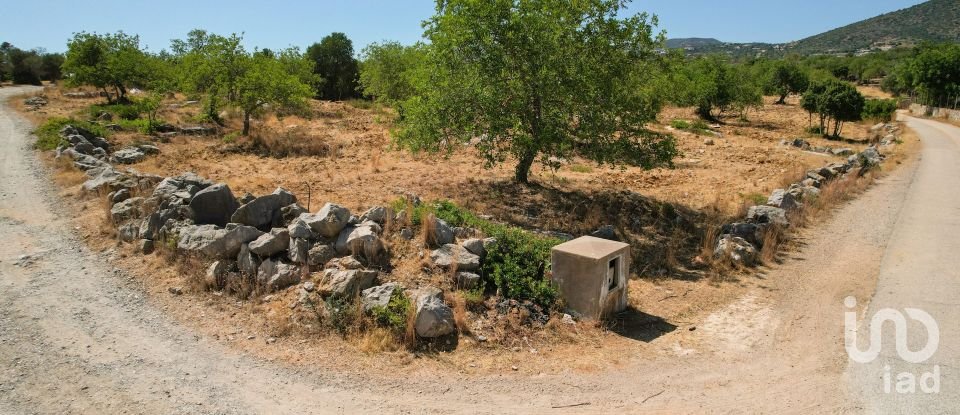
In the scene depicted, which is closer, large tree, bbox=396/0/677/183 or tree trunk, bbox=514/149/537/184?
large tree, bbox=396/0/677/183

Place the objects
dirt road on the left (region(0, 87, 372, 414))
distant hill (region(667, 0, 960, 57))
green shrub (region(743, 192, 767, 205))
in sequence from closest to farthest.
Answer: dirt road on the left (region(0, 87, 372, 414)) → green shrub (region(743, 192, 767, 205)) → distant hill (region(667, 0, 960, 57))

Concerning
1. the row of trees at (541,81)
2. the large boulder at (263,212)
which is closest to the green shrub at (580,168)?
the row of trees at (541,81)

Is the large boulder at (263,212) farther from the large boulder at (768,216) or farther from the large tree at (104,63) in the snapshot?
the large tree at (104,63)

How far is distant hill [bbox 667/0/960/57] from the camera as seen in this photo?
13450 cm

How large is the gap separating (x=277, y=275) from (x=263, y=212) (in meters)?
1.81

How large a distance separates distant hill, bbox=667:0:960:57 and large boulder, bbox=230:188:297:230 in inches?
4994

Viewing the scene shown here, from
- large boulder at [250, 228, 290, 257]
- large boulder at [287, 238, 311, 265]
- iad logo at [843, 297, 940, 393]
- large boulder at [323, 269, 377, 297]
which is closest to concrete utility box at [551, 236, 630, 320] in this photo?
large boulder at [323, 269, 377, 297]

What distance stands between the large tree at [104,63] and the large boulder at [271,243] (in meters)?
25.9

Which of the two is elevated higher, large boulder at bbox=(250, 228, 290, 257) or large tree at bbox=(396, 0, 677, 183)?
large tree at bbox=(396, 0, 677, 183)

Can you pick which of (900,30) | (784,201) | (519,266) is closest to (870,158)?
(784,201)

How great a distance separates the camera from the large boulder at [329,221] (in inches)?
350

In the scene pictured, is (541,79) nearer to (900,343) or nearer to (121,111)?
(900,343)

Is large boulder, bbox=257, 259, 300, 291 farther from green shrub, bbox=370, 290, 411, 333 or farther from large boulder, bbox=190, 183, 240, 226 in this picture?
large boulder, bbox=190, 183, 240, 226

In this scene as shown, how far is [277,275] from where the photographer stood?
326 inches
